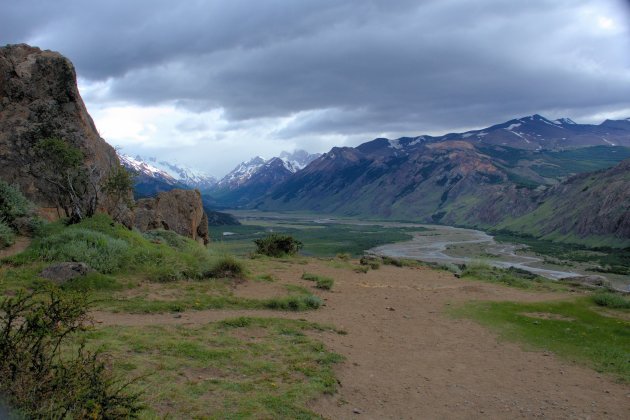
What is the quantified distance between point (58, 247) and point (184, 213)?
19.3 metres

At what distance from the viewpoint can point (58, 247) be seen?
55.5ft

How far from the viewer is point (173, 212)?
117ft

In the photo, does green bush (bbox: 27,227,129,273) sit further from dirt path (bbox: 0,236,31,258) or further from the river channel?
the river channel

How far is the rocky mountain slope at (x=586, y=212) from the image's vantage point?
113 metres

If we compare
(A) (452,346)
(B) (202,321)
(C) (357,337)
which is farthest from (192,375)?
(A) (452,346)

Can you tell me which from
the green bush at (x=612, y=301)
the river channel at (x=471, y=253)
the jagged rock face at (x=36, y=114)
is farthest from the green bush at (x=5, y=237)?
the river channel at (x=471, y=253)

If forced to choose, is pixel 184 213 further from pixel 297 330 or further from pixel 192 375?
pixel 192 375

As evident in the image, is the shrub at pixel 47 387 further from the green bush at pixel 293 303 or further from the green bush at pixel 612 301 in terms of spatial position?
the green bush at pixel 612 301

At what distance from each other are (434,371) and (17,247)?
15.6m

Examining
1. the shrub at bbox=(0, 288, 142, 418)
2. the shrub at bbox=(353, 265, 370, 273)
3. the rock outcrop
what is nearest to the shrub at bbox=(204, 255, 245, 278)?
the rock outcrop

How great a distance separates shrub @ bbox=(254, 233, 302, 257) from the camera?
1284 inches

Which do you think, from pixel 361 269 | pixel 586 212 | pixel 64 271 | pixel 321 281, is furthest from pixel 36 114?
pixel 586 212

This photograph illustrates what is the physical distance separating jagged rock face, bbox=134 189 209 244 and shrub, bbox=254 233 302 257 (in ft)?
20.7

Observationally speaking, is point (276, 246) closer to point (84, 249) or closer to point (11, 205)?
point (84, 249)
